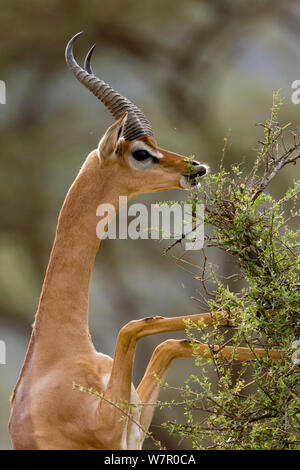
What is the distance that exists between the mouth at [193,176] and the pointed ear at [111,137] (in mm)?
215

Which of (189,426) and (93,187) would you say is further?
(93,187)

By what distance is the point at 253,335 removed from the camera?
171 centimetres

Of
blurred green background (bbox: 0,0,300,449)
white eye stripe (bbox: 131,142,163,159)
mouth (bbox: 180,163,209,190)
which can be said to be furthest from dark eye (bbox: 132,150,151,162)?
blurred green background (bbox: 0,0,300,449)

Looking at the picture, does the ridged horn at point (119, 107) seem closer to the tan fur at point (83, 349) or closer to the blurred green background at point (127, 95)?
the tan fur at point (83, 349)

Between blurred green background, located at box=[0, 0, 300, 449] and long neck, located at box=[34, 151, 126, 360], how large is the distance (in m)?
2.60

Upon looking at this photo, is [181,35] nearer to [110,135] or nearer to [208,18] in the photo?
[208,18]

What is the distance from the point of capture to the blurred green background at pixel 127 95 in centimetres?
452

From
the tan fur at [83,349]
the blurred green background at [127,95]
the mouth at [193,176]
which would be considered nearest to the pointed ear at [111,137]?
the tan fur at [83,349]

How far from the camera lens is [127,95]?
461cm

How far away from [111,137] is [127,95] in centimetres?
285

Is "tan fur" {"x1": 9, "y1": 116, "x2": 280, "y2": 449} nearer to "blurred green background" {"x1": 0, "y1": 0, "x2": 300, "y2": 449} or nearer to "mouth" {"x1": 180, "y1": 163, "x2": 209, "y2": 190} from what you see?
"mouth" {"x1": 180, "y1": 163, "x2": 209, "y2": 190}

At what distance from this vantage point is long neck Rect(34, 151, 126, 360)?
5.92 feet
